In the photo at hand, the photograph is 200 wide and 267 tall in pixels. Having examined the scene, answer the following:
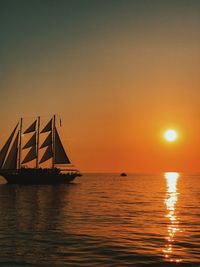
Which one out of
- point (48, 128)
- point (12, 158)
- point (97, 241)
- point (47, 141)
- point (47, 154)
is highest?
point (48, 128)

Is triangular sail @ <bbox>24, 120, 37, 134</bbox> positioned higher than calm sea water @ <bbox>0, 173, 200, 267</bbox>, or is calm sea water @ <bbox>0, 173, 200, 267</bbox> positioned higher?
triangular sail @ <bbox>24, 120, 37, 134</bbox>

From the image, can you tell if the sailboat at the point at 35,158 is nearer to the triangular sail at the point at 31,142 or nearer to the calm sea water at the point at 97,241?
the triangular sail at the point at 31,142

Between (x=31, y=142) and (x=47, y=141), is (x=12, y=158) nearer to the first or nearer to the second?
(x=31, y=142)

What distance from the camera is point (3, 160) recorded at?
102 metres

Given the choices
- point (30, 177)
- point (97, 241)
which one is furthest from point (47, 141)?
point (97, 241)

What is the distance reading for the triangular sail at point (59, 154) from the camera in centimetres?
11131

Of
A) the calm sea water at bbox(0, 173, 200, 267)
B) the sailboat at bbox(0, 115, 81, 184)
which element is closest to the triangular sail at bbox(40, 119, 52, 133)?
the sailboat at bbox(0, 115, 81, 184)

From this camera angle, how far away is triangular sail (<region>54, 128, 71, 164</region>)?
111312mm

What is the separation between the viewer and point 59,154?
112 metres

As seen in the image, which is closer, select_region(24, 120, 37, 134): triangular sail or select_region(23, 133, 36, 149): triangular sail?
select_region(23, 133, 36, 149): triangular sail

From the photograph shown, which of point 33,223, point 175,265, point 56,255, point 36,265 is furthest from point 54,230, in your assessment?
point 175,265

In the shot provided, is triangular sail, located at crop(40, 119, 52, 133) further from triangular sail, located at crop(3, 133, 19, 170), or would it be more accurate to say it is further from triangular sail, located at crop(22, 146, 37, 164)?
triangular sail, located at crop(3, 133, 19, 170)

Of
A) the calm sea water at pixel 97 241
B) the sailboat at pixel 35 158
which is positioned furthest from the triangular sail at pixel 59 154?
the calm sea water at pixel 97 241

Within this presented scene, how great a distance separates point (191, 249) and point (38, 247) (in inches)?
351
